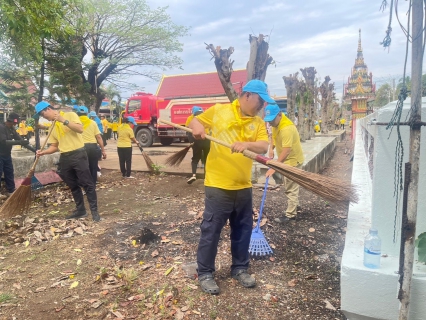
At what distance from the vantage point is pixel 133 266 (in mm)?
3418

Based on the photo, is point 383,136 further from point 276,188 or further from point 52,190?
point 52,190

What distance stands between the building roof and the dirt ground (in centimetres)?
1676

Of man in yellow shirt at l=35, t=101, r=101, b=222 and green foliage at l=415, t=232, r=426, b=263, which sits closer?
green foliage at l=415, t=232, r=426, b=263

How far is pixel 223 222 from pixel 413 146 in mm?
1643

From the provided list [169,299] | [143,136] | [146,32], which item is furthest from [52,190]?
[146,32]

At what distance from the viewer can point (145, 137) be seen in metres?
18.6

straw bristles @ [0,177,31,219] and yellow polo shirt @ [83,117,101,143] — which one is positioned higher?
yellow polo shirt @ [83,117,101,143]

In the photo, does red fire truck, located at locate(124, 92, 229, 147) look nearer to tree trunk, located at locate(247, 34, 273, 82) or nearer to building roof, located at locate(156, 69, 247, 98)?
building roof, located at locate(156, 69, 247, 98)

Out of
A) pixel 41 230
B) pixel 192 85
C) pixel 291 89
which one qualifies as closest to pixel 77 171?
pixel 41 230

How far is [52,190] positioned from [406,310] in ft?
23.8

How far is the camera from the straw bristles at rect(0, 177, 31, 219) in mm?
4711

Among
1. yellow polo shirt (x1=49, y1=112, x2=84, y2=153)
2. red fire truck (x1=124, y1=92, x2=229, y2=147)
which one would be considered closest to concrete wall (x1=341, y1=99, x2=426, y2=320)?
yellow polo shirt (x1=49, y1=112, x2=84, y2=153)

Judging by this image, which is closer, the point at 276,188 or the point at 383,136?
the point at 383,136

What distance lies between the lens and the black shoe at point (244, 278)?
2904 mm
